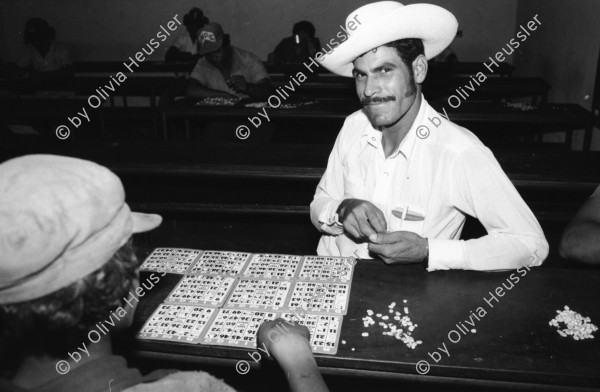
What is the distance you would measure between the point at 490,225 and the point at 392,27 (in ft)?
2.98

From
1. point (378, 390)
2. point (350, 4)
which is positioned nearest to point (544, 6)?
point (350, 4)

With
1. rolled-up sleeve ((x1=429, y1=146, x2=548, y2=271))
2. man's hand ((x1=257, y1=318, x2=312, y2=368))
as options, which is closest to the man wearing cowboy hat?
rolled-up sleeve ((x1=429, y1=146, x2=548, y2=271))

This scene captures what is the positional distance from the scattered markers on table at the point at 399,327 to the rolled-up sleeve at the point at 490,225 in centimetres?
34

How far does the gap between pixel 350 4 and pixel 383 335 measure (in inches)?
406

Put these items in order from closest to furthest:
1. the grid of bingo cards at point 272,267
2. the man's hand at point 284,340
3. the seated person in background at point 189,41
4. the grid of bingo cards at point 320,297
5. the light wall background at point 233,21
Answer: the man's hand at point 284,340 → the grid of bingo cards at point 320,297 → the grid of bingo cards at point 272,267 → the seated person in background at point 189,41 → the light wall background at point 233,21

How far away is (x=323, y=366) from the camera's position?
1.41 m

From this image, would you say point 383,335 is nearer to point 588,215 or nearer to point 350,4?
point 588,215

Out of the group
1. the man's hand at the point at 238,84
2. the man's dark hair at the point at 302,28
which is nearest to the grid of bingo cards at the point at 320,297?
the man's hand at the point at 238,84

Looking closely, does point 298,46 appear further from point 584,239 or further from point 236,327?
point 236,327

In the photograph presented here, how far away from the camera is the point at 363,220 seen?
196cm

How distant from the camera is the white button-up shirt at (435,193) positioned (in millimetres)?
1845

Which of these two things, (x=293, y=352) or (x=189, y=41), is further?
(x=189, y=41)

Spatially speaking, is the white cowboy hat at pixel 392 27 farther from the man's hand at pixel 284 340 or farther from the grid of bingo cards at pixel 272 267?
the man's hand at pixel 284 340

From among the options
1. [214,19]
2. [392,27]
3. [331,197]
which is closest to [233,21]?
[214,19]
